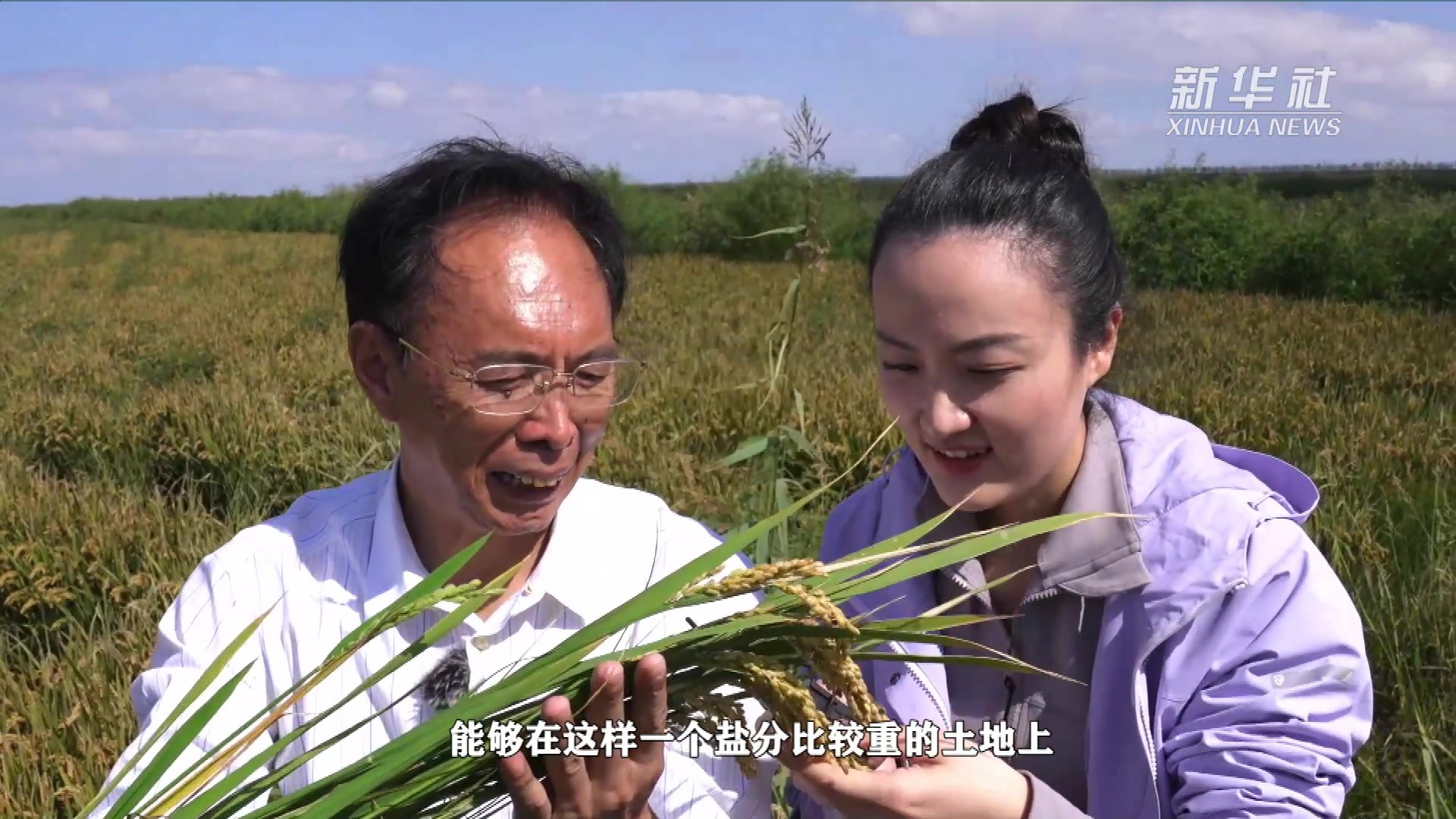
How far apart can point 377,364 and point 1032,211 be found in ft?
3.47

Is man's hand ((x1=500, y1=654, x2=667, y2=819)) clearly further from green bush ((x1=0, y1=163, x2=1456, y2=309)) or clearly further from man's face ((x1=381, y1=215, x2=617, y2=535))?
green bush ((x1=0, y1=163, x2=1456, y2=309))

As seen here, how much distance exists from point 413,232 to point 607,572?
2.01 ft

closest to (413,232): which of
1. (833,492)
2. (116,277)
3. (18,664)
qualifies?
(18,664)

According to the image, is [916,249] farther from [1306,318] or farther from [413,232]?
[1306,318]

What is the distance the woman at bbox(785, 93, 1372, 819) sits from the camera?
159 centimetres

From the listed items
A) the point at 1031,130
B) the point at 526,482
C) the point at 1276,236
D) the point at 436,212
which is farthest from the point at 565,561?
the point at 1276,236

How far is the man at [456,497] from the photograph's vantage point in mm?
1663

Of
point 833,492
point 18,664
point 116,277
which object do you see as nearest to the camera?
point 18,664

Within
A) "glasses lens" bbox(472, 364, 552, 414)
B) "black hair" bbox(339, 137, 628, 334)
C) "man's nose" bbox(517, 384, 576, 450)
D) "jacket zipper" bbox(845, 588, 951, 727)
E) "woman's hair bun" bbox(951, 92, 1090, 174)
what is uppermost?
"woman's hair bun" bbox(951, 92, 1090, 174)

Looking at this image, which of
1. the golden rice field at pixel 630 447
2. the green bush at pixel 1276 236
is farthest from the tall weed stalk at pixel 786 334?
the green bush at pixel 1276 236

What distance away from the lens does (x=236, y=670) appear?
5.49ft

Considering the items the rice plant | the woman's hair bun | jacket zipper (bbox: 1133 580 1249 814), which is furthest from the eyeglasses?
jacket zipper (bbox: 1133 580 1249 814)

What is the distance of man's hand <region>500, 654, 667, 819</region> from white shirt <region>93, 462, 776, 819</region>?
0.22 m

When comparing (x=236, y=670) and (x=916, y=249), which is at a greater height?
(x=916, y=249)
